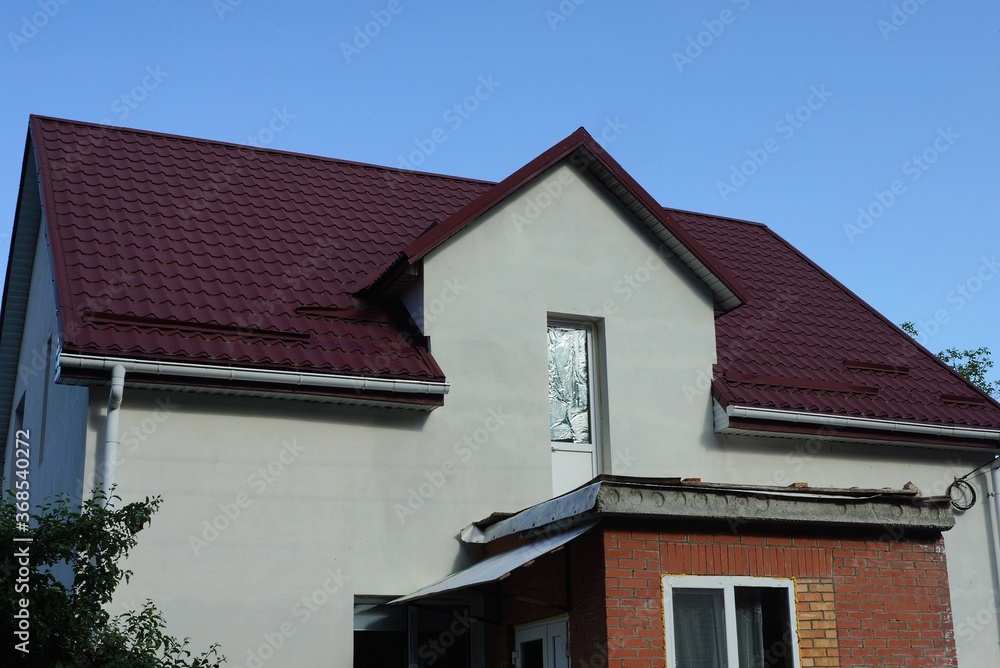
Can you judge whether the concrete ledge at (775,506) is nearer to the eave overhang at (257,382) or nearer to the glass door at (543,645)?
the glass door at (543,645)

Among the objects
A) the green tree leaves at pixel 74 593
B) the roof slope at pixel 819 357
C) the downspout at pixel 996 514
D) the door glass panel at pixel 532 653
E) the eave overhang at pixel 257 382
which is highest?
the roof slope at pixel 819 357

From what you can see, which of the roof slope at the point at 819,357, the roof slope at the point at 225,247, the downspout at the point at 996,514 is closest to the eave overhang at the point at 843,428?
the roof slope at the point at 819,357

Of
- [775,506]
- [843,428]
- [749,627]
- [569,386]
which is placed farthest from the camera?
[843,428]

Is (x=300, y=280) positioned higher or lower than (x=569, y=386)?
higher

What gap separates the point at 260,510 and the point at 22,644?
3120mm

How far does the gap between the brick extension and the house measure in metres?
0.03

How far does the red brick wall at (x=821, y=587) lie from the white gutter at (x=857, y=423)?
10.1 ft

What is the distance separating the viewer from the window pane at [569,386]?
43.1 feet

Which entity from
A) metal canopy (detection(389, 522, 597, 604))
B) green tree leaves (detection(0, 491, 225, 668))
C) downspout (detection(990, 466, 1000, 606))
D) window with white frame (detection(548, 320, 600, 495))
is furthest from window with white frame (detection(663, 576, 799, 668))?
downspout (detection(990, 466, 1000, 606))

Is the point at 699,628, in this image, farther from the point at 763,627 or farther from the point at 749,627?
the point at 763,627

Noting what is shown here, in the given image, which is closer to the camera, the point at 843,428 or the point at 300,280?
the point at 300,280

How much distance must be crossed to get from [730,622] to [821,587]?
982 mm

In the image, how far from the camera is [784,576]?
32.9ft

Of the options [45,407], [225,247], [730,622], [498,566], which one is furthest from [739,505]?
[45,407]
